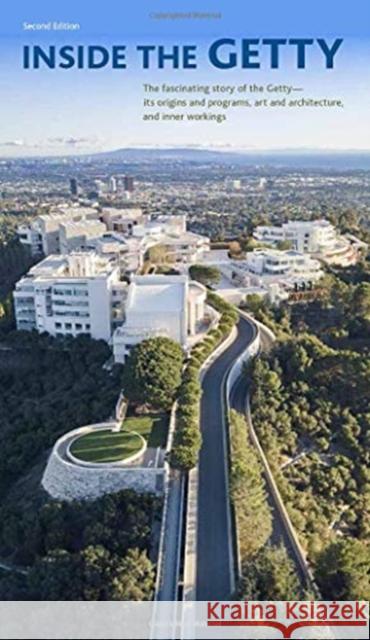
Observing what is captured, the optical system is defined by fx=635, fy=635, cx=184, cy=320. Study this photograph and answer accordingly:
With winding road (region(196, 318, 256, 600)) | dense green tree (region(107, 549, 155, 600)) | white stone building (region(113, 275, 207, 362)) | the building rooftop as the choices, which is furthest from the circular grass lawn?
the building rooftop

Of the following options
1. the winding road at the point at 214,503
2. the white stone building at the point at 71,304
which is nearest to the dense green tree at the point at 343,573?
the winding road at the point at 214,503

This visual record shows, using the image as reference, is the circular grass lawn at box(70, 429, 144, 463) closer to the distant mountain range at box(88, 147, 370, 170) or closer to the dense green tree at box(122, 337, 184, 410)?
the dense green tree at box(122, 337, 184, 410)

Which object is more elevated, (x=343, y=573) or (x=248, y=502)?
(x=248, y=502)

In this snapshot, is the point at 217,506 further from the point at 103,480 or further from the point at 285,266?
the point at 285,266

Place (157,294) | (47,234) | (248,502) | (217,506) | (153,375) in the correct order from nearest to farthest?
(248,502), (217,506), (153,375), (157,294), (47,234)

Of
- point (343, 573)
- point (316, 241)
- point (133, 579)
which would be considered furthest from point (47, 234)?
point (343, 573)

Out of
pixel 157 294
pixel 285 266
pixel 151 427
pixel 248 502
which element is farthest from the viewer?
pixel 285 266

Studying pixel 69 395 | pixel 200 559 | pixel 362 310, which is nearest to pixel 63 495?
pixel 200 559
